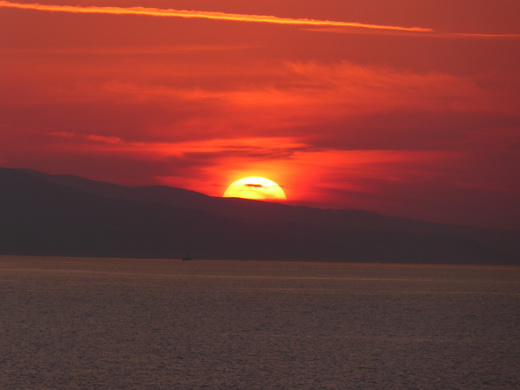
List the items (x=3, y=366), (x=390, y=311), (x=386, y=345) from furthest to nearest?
(x=390, y=311) < (x=386, y=345) < (x=3, y=366)

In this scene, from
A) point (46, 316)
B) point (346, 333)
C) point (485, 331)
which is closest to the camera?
point (346, 333)

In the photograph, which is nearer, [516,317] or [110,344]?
[110,344]

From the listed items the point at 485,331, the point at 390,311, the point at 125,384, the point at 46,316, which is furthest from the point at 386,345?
the point at 390,311

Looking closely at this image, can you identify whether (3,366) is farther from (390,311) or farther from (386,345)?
(390,311)

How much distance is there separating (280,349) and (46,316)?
1551cm

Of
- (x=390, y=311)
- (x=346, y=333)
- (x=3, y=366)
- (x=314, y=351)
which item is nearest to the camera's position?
(x=3, y=366)

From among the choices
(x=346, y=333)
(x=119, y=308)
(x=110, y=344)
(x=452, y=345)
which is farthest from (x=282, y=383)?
(x=119, y=308)

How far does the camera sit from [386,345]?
28500 mm

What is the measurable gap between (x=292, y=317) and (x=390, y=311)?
358 inches

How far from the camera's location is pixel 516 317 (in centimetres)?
4456

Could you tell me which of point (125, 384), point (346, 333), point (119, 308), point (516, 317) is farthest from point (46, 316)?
point (516, 317)

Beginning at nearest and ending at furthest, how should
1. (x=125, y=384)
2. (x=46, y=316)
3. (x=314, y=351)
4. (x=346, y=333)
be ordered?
1. (x=125, y=384)
2. (x=314, y=351)
3. (x=346, y=333)
4. (x=46, y=316)

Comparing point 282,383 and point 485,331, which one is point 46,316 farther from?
point 282,383

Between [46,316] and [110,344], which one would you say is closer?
[110,344]
